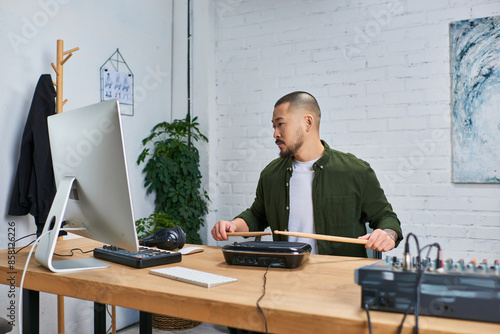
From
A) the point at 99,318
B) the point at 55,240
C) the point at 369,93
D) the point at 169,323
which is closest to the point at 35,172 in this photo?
the point at 99,318

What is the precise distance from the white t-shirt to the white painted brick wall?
101cm

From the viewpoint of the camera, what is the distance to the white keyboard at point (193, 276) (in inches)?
44.0

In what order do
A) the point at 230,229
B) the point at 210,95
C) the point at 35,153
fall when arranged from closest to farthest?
the point at 230,229 < the point at 35,153 < the point at 210,95

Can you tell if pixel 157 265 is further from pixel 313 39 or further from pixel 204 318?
pixel 313 39

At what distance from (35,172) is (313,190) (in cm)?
144

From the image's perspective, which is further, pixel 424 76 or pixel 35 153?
pixel 424 76

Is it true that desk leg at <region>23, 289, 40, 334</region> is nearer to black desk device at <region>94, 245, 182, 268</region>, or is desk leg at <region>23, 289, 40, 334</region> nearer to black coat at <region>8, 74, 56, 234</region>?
black desk device at <region>94, 245, 182, 268</region>

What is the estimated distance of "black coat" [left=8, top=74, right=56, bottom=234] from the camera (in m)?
2.33

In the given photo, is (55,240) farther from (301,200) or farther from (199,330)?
(199,330)

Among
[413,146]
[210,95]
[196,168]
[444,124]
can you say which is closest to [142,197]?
[196,168]

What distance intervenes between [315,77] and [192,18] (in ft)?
3.71

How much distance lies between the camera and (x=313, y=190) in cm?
205

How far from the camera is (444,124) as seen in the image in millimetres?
2787

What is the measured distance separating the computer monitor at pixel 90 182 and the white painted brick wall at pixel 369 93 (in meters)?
2.00
